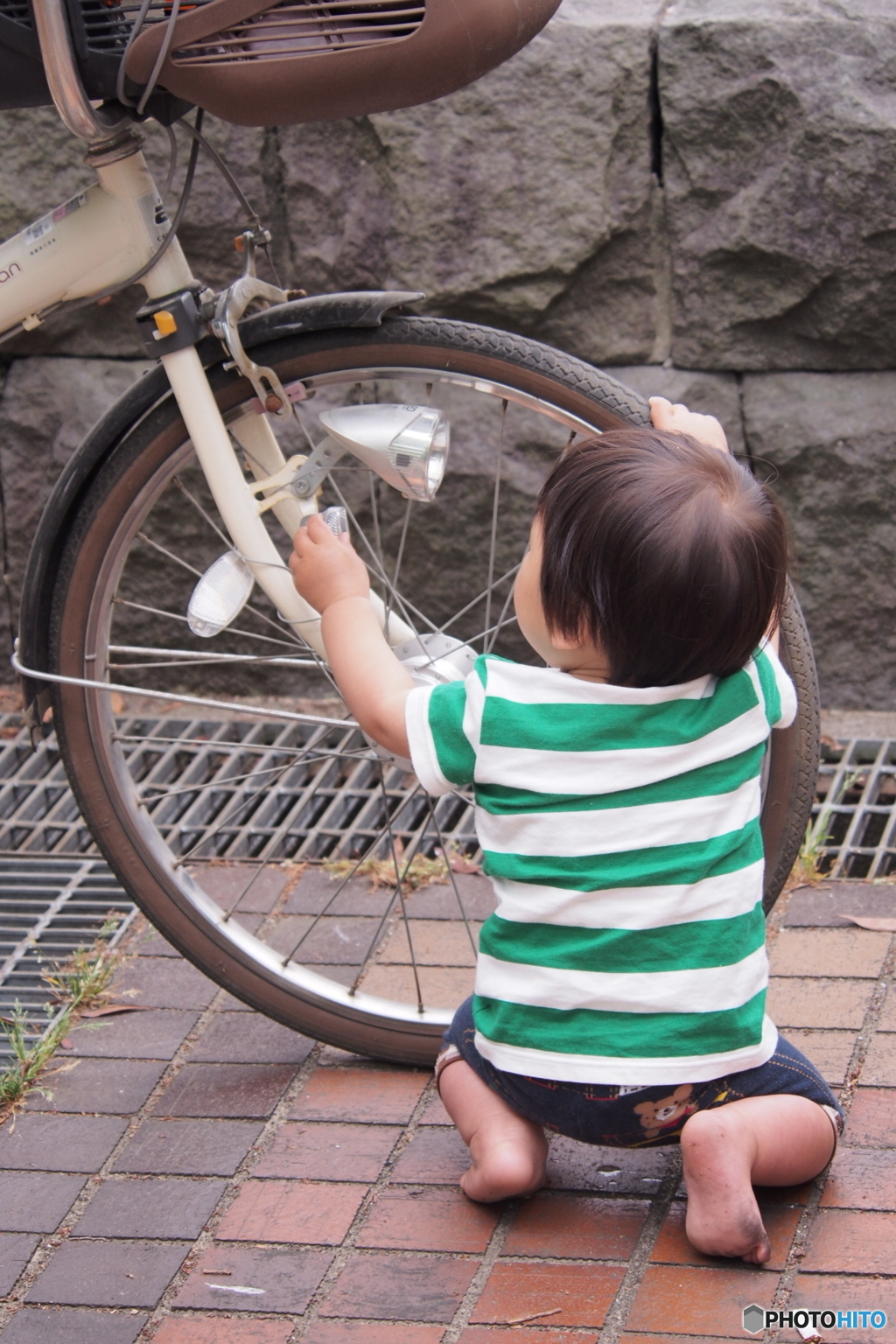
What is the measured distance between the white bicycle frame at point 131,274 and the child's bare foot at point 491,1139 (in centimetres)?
59

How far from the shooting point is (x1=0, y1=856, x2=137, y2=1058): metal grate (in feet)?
8.02

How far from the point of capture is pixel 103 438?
1.99 m

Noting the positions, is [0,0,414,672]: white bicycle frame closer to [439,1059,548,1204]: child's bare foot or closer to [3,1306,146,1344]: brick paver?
[439,1059,548,1204]: child's bare foot

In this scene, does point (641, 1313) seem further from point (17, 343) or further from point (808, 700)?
point (17, 343)

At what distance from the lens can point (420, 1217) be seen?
184 cm

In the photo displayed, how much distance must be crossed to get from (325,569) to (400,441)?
0.20 m

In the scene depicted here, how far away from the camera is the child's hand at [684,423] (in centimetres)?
187

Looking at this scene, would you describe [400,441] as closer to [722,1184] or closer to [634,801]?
[634,801]

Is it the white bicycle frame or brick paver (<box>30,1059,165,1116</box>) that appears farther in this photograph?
brick paver (<box>30,1059,165,1116</box>)

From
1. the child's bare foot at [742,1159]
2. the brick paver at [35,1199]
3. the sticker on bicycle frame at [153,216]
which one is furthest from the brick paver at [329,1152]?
the sticker on bicycle frame at [153,216]

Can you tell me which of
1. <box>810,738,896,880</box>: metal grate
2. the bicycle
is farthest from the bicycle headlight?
<box>810,738,896,880</box>: metal grate

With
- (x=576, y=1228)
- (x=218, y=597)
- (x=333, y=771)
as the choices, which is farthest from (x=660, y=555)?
(x=333, y=771)

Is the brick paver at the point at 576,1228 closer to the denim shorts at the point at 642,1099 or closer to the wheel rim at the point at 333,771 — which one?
the denim shorts at the point at 642,1099

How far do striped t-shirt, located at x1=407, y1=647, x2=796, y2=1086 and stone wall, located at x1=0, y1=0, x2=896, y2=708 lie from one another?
1247mm
